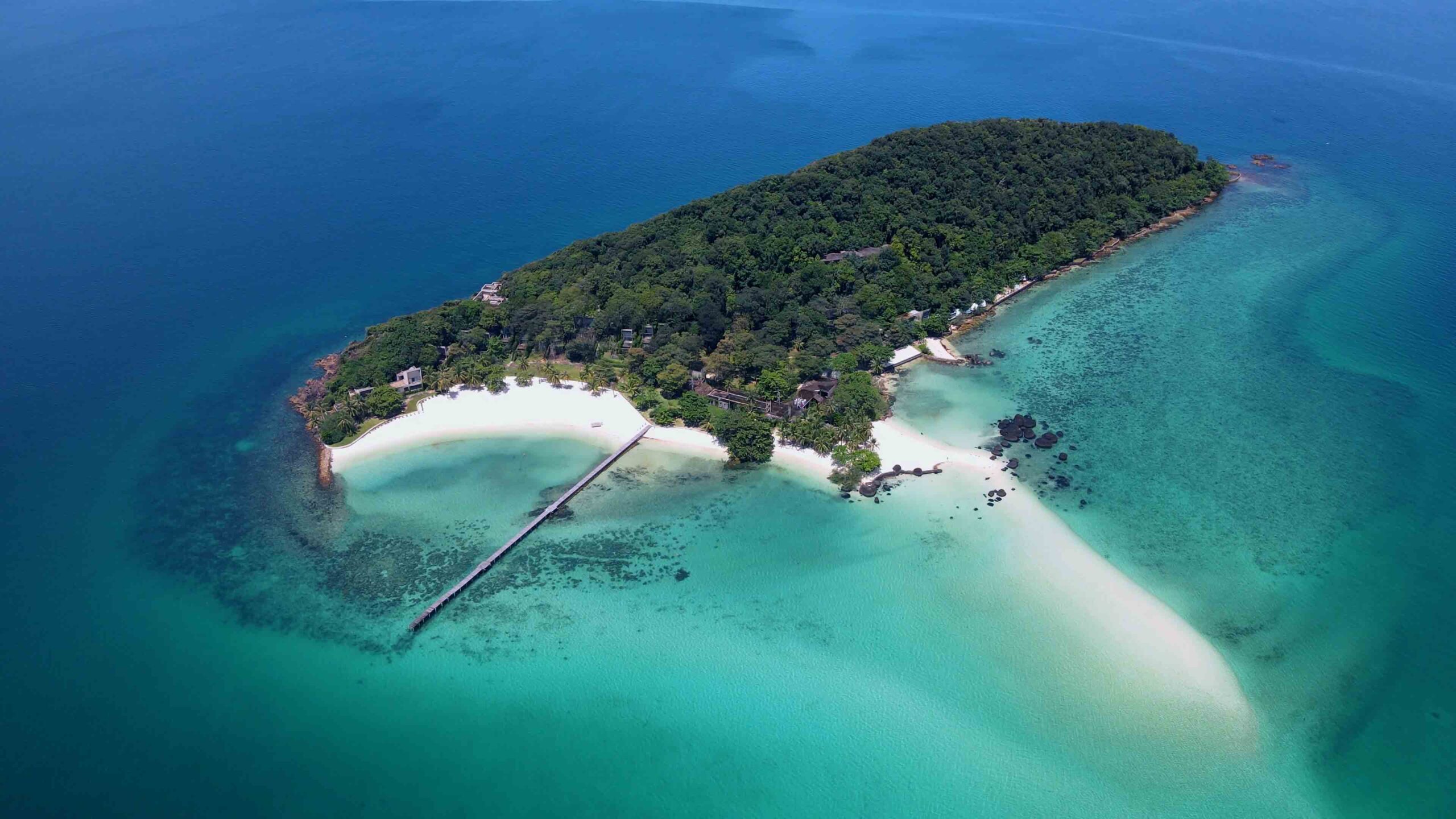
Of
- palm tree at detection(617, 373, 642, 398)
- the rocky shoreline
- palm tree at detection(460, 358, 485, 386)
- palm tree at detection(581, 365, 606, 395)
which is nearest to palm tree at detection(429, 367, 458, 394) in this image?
palm tree at detection(460, 358, 485, 386)

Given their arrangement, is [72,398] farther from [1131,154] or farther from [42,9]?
[42,9]

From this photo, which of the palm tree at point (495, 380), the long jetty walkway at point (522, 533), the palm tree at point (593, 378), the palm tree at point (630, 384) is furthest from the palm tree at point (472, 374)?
the long jetty walkway at point (522, 533)

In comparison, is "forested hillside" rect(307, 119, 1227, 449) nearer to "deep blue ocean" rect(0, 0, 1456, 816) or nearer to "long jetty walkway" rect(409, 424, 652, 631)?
"deep blue ocean" rect(0, 0, 1456, 816)

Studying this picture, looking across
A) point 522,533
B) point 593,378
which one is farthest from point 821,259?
point 522,533

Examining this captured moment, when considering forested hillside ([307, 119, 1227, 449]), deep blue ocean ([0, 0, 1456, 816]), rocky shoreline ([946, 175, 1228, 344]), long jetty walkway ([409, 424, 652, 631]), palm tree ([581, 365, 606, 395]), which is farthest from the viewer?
rocky shoreline ([946, 175, 1228, 344])

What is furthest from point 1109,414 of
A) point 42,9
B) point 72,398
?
point 42,9
